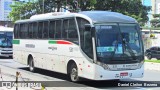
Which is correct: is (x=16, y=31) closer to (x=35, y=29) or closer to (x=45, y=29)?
(x=35, y=29)

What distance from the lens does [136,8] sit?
2474 inches

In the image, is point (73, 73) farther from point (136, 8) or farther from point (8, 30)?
point (136, 8)

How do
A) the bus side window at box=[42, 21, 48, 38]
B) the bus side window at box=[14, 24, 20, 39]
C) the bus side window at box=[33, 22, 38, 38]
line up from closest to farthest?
the bus side window at box=[42, 21, 48, 38] < the bus side window at box=[33, 22, 38, 38] < the bus side window at box=[14, 24, 20, 39]

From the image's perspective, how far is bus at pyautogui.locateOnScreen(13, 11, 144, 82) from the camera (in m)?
13.7

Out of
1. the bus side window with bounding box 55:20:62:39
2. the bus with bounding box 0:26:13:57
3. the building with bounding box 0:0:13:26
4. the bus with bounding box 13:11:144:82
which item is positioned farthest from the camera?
the building with bounding box 0:0:13:26

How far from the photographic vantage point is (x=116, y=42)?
1387 cm

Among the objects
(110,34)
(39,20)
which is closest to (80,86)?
(110,34)

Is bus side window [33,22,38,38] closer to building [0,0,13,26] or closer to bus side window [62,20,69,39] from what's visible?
bus side window [62,20,69,39]

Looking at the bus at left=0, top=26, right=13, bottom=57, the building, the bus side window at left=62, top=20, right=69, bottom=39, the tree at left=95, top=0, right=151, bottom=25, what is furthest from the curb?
the building

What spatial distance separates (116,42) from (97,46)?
2.53 feet

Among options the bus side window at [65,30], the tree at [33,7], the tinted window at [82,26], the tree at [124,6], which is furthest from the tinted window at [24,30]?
the tree at [124,6]

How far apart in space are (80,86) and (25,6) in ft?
153

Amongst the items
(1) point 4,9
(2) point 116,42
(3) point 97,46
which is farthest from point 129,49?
(1) point 4,9

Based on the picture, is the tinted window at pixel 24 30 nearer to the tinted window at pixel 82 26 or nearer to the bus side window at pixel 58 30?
the bus side window at pixel 58 30
